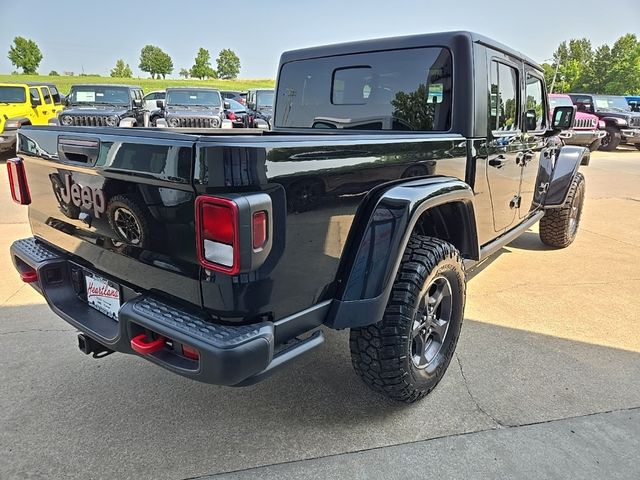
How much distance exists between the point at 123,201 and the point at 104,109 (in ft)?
38.2

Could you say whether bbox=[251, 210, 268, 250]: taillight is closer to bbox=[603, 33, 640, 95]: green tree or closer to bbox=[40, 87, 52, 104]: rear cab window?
bbox=[40, 87, 52, 104]: rear cab window

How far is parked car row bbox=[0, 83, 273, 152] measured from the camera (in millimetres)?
11094

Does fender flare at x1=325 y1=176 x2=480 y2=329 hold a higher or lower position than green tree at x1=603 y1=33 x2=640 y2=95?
lower

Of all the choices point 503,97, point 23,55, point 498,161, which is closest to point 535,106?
point 503,97

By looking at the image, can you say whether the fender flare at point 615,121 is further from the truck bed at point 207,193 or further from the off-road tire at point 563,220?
the truck bed at point 207,193

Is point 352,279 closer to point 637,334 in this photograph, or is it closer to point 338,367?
point 338,367

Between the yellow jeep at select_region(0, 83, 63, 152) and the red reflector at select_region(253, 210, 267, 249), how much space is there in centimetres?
1156

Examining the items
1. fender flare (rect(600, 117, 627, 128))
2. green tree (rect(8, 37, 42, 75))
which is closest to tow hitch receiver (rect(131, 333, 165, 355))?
fender flare (rect(600, 117, 627, 128))

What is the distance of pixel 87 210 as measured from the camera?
204 centimetres

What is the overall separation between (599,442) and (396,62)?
2.37m

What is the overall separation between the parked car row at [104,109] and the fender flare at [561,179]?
831 centimetres

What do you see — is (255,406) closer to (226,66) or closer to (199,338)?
(199,338)

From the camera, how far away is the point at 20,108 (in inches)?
460

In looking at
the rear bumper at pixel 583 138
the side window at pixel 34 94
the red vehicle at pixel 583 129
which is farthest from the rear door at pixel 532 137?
the rear bumper at pixel 583 138
